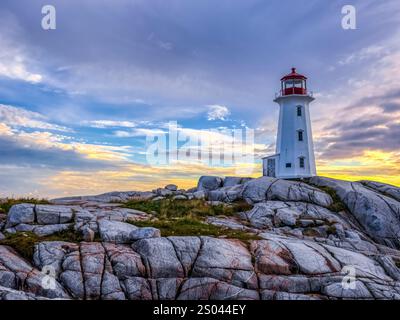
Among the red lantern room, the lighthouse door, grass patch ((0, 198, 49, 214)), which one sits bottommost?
grass patch ((0, 198, 49, 214))

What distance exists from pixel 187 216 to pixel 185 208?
4637mm

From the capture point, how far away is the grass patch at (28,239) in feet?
55.0

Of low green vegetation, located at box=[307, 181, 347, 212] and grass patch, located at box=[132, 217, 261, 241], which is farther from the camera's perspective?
low green vegetation, located at box=[307, 181, 347, 212]

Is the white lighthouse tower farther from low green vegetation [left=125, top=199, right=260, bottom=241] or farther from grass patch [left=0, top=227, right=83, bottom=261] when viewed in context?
grass patch [left=0, top=227, right=83, bottom=261]

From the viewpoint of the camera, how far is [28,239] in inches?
694

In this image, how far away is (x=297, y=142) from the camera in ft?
153

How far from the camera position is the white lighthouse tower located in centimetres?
4641

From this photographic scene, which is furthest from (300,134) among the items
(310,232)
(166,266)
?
(166,266)

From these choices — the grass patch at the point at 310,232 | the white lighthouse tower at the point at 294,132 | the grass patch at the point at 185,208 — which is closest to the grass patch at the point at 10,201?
the grass patch at the point at 185,208

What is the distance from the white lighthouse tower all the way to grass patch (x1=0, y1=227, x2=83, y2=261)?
32.6m

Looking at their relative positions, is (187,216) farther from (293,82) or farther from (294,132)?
(293,82)

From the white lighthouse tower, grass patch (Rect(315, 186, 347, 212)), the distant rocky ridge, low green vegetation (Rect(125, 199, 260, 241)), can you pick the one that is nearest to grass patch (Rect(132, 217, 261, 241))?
low green vegetation (Rect(125, 199, 260, 241))
